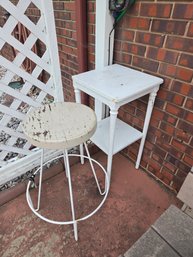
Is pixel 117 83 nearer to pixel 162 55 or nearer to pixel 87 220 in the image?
pixel 162 55

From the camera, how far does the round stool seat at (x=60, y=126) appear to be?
844 millimetres

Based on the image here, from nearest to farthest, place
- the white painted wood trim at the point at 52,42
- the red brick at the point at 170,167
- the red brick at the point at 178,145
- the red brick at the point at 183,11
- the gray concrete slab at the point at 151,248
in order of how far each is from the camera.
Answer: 1. the gray concrete slab at the point at 151,248
2. the red brick at the point at 183,11
3. the white painted wood trim at the point at 52,42
4. the red brick at the point at 178,145
5. the red brick at the point at 170,167

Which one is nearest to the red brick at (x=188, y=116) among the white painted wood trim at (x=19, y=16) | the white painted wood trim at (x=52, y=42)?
the white painted wood trim at (x=52, y=42)

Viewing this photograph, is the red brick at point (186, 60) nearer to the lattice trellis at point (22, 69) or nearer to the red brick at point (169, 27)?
the red brick at point (169, 27)

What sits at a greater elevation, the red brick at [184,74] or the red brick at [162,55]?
the red brick at [162,55]

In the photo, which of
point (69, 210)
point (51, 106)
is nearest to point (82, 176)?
point (69, 210)

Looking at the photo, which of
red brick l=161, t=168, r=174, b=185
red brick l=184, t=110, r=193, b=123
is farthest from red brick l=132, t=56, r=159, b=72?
red brick l=161, t=168, r=174, b=185

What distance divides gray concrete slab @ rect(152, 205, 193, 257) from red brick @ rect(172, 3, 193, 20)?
1.01m

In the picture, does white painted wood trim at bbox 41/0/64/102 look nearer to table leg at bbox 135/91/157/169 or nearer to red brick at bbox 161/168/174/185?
table leg at bbox 135/91/157/169

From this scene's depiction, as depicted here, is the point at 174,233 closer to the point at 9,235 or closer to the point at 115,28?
the point at 9,235

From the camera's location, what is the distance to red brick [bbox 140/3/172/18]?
997mm

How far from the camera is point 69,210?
1.35 meters

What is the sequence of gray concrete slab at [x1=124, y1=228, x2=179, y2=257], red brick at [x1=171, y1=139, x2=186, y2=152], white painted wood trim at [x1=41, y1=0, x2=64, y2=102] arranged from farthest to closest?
red brick at [x1=171, y1=139, x2=186, y2=152]
white painted wood trim at [x1=41, y1=0, x2=64, y2=102]
gray concrete slab at [x1=124, y1=228, x2=179, y2=257]

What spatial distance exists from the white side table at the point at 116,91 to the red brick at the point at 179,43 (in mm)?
200
